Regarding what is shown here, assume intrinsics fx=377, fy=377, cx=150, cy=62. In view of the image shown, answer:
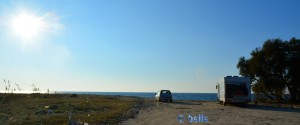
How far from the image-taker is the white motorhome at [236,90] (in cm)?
3541

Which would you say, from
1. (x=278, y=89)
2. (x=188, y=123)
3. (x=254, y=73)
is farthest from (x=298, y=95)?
(x=188, y=123)

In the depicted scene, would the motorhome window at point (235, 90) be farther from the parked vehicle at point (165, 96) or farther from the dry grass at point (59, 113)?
the parked vehicle at point (165, 96)

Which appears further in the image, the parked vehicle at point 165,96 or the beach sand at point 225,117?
the parked vehicle at point 165,96

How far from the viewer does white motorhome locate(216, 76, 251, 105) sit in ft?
116

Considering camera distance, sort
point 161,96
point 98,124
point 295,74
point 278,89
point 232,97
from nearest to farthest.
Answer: point 98,124
point 232,97
point 295,74
point 278,89
point 161,96

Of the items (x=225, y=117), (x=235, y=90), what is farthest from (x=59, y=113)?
(x=235, y=90)

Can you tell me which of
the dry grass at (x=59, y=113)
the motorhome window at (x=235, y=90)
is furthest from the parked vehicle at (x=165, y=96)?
the motorhome window at (x=235, y=90)

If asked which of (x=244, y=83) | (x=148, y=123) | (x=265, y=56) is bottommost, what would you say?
(x=148, y=123)

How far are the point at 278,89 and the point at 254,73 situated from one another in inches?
134

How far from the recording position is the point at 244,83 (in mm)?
35969

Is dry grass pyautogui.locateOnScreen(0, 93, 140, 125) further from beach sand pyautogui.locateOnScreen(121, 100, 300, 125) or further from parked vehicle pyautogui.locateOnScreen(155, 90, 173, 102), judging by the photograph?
parked vehicle pyautogui.locateOnScreen(155, 90, 173, 102)

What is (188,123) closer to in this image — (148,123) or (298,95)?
(148,123)

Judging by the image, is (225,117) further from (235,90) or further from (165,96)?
(165,96)

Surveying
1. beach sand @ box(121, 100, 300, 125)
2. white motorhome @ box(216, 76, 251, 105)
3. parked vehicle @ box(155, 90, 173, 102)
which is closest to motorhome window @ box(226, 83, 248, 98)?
white motorhome @ box(216, 76, 251, 105)
